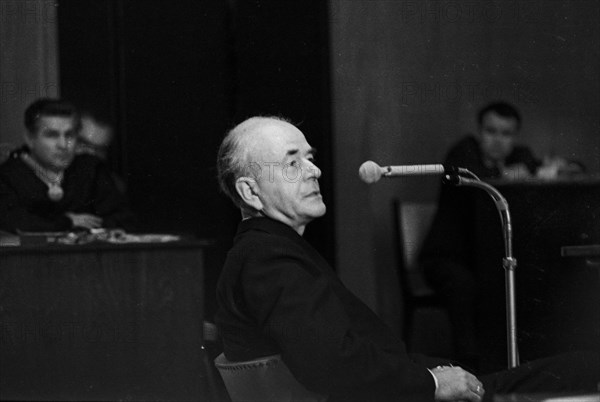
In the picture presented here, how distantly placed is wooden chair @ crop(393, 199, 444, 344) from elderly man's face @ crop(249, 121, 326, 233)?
181 cm

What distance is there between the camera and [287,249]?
1839 millimetres

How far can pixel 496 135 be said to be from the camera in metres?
3.87

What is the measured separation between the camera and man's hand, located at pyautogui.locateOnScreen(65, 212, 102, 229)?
145 inches

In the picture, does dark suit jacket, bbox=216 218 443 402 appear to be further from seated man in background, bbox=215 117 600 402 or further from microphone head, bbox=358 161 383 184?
microphone head, bbox=358 161 383 184

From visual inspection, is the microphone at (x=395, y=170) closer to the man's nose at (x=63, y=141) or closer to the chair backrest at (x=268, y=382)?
the chair backrest at (x=268, y=382)

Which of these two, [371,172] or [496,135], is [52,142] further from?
[371,172]

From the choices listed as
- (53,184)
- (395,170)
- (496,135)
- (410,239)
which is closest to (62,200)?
(53,184)

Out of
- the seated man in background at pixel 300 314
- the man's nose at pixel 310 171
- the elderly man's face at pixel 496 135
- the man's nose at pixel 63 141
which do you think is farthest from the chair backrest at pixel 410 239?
the man's nose at pixel 310 171

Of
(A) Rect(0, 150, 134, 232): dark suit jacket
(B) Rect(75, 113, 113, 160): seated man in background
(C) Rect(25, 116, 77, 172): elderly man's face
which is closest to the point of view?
(A) Rect(0, 150, 134, 232): dark suit jacket

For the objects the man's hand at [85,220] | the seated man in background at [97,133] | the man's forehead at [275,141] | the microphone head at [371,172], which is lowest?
the man's hand at [85,220]

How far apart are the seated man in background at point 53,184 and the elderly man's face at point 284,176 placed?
174cm

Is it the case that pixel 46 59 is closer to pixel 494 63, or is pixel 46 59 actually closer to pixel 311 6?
pixel 311 6

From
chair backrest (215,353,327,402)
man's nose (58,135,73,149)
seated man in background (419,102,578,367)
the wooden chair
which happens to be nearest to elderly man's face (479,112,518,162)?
seated man in background (419,102,578,367)

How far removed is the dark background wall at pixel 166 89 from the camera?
4.29m
